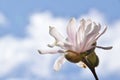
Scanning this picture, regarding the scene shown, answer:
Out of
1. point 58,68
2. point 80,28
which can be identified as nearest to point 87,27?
point 80,28

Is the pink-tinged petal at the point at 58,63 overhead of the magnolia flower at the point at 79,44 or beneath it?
beneath

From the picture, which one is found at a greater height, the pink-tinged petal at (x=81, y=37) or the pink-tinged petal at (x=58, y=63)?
the pink-tinged petal at (x=81, y=37)

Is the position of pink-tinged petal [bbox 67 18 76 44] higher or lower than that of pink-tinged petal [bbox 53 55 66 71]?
higher

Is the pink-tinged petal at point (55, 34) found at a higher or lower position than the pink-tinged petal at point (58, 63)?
higher

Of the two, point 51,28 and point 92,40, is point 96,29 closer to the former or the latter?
point 92,40

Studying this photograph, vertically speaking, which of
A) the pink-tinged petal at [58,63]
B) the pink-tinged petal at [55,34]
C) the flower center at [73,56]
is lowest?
the pink-tinged petal at [58,63]

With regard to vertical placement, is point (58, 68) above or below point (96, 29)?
below

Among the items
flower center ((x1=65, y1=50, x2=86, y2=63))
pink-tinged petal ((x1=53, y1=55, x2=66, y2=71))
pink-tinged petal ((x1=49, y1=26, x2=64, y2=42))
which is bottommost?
pink-tinged petal ((x1=53, y1=55, x2=66, y2=71))

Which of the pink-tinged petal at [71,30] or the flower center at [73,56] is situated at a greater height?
the pink-tinged petal at [71,30]
